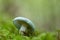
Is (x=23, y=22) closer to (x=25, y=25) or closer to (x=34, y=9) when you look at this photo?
(x=25, y=25)

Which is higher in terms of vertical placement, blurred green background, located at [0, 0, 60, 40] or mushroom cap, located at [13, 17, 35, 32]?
blurred green background, located at [0, 0, 60, 40]

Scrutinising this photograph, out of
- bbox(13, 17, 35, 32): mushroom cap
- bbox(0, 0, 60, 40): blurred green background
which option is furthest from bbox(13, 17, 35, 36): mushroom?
bbox(0, 0, 60, 40): blurred green background

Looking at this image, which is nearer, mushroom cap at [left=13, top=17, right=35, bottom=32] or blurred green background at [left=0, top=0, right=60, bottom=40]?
mushroom cap at [left=13, top=17, right=35, bottom=32]

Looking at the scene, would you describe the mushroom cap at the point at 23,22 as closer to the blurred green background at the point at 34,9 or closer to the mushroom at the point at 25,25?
the mushroom at the point at 25,25

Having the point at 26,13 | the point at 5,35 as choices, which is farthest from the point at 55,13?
the point at 5,35

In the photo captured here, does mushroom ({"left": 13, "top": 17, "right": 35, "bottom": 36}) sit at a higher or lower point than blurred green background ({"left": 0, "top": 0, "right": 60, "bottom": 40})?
lower

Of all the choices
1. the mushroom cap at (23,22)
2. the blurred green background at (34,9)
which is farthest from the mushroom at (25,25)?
the blurred green background at (34,9)

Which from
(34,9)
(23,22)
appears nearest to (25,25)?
(23,22)

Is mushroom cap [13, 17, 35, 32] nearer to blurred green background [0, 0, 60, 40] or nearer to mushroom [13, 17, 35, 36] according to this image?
mushroom [13, 17, 35, 36]
